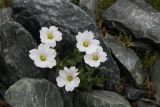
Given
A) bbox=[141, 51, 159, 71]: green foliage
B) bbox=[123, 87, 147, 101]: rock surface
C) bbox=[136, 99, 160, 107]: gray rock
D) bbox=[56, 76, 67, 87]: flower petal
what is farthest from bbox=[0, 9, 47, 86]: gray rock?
Result: bbox=[141, 51, 159, 71]: green foliage

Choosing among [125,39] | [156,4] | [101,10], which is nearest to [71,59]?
[125,39]

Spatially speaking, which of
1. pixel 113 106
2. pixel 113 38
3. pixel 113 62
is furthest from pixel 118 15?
pixel 113 106

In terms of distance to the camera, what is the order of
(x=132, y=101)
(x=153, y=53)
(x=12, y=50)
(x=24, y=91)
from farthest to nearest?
1. (x=153, y=53)
2. (x=132, y=101)
3. (x=12, y=50)
4. (x=24, y=91)

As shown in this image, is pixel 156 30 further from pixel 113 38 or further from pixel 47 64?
pixel 47 64

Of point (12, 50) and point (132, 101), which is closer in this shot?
point (12, 50)

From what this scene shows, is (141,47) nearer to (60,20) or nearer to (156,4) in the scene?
(156,4)

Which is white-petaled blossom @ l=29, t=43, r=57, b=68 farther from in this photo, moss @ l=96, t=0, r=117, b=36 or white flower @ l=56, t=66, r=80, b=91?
moss @ l=96, t=0, r=117, b=36
